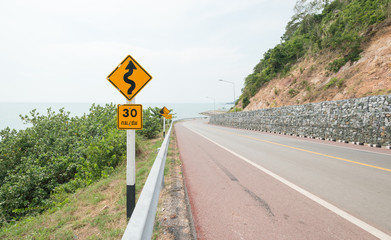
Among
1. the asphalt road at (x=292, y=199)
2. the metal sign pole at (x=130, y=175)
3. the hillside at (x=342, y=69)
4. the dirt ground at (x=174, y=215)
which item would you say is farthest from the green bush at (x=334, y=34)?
the metal sign pole at (x=130, y=175)

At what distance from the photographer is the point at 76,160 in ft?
33.6

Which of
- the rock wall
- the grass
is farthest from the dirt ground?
the rock wall

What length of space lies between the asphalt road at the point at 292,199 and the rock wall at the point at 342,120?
4058 mm

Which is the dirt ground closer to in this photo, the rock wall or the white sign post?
the white sign post

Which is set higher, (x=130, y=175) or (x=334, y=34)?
(x=334, y=34)

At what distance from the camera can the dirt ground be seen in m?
2.87

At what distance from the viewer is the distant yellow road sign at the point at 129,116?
11.2 ft

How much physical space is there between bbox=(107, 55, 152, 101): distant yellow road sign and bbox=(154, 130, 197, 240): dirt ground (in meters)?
2.00

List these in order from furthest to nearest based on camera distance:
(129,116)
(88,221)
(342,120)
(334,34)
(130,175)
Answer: (334,34)
(342,120)
(88,221)
(129,116)
(130,175)

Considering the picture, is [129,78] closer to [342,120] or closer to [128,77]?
[128,77]

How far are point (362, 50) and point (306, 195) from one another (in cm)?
2130

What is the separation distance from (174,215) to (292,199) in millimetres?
2186

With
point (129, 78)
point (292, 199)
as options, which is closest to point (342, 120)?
point (292, 199)

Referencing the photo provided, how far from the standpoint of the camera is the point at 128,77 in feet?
11.7
